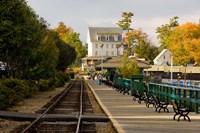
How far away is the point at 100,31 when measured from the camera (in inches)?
6570

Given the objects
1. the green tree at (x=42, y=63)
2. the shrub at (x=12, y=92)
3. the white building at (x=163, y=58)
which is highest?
the white building at (x=163, y=58)

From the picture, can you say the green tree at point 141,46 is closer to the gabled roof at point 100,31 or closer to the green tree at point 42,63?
the gabled roof at point 100,31

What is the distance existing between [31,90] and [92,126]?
23069mm

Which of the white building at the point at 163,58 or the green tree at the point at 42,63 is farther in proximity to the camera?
the white building at the point at 163,58

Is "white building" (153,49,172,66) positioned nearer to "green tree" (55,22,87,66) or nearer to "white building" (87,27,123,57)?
"white building" (87,27,123,57)

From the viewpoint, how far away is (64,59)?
269 feet

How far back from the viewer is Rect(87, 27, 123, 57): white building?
6516 inches

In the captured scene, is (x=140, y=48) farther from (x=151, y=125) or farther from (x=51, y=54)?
(x=151, y=125)

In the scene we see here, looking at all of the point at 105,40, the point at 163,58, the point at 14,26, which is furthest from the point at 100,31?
the point at 14,26

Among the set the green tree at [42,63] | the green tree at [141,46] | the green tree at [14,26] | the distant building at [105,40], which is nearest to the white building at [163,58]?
the green tree at [141,46]

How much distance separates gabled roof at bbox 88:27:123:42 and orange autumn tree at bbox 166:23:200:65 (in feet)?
189

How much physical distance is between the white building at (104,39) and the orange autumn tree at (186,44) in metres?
58.4

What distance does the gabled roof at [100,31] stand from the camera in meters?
165

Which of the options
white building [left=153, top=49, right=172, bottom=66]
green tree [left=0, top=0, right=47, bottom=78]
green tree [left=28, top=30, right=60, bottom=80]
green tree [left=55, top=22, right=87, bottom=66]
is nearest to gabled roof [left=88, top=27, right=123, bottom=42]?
green tree [left=55, top=22, right=87, bottom=66]
